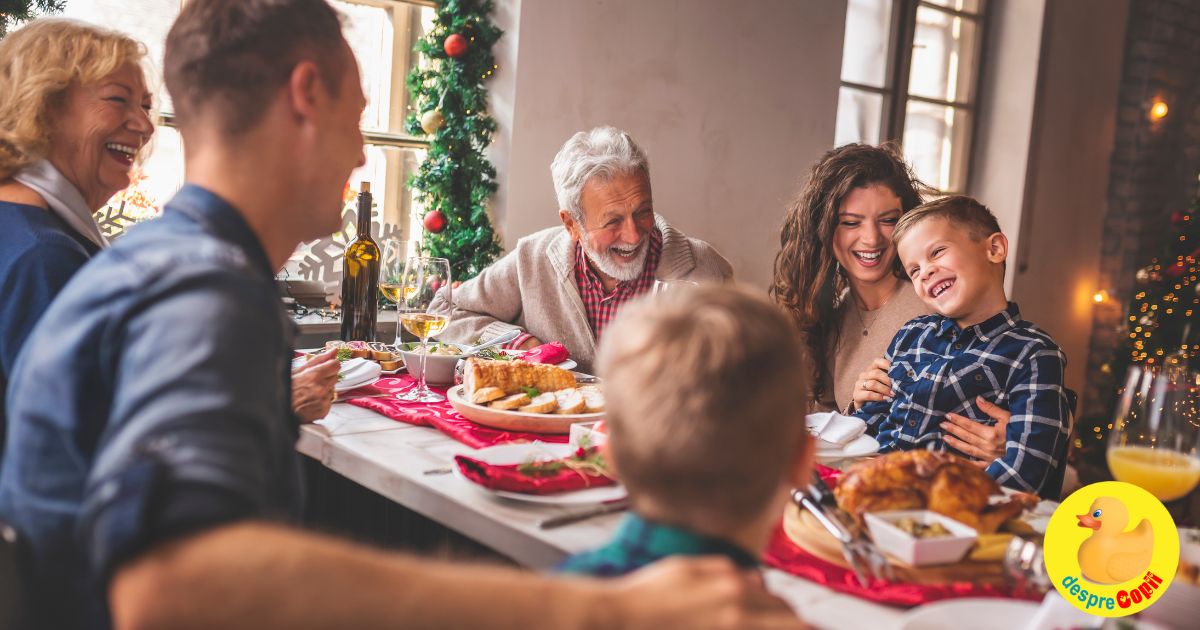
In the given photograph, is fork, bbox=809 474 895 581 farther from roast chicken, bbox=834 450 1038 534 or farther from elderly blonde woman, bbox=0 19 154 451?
elderly blonde woman, bbox=0 19 154 451

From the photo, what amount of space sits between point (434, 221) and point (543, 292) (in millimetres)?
719

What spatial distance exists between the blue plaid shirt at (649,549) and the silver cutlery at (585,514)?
0.38 meters

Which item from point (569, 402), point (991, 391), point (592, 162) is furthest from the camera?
point (592, 162)

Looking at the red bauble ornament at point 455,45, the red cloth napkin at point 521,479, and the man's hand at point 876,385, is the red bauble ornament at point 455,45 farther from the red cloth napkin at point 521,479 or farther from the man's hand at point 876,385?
the red cloth napkin at point 521,479

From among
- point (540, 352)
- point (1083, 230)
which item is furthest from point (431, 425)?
point (1083, 230)

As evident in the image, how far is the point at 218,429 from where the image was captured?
0.66m

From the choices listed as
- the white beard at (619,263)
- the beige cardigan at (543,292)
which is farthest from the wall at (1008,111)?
the white beard at (619,263)

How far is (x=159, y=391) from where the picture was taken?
2.19ft

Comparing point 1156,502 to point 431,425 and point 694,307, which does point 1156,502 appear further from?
point 431,425

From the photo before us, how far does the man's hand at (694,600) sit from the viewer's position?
26.0 inches

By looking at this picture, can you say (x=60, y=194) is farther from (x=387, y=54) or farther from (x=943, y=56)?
(x=943, y=56)

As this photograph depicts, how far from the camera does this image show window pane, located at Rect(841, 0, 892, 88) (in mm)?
5035

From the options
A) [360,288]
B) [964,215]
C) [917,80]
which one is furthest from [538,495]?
[917,80]

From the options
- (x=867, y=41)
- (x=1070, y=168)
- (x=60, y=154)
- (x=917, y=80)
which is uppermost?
(x=867, y=41)
